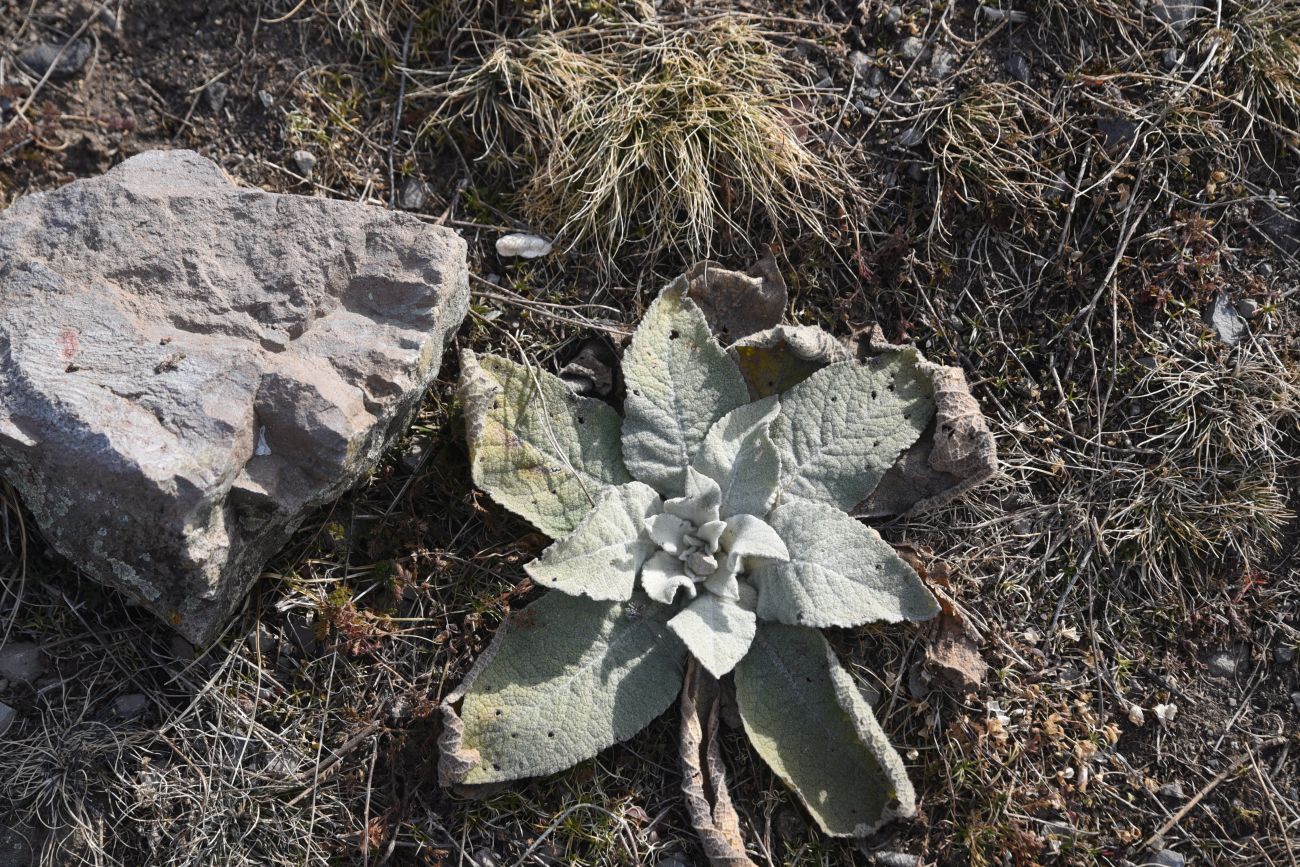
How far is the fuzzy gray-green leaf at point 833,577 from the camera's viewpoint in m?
2.33

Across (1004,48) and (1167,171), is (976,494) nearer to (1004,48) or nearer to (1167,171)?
(1167,171)

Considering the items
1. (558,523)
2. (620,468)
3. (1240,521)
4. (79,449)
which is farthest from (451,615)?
(1240,521)

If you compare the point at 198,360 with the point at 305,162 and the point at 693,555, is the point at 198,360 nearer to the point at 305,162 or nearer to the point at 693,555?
the point at 305,162

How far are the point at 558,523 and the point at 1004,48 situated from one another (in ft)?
6.79

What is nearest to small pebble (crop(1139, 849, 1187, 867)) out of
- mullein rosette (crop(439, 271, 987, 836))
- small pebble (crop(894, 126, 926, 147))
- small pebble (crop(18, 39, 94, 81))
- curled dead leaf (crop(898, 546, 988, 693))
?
curled dead leaf (crop(898, 546, 988, 693))

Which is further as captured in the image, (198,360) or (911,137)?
(911,137)

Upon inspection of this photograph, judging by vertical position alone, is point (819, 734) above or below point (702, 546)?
below

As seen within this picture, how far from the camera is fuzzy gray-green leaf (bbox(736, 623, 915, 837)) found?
2.33m

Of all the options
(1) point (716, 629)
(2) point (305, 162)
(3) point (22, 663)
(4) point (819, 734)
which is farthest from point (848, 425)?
(3) point (22, 663)

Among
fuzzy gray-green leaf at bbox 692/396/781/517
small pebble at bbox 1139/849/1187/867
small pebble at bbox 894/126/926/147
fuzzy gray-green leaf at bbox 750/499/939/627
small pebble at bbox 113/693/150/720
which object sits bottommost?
small pebble at bbox 1139/849/1187/867

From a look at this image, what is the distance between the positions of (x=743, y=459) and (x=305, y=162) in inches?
64.3

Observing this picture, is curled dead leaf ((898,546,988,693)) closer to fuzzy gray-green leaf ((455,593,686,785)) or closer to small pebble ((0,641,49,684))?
fuzzy gray-green leaf ((455,593,686,785))

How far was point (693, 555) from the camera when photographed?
244 centimetres

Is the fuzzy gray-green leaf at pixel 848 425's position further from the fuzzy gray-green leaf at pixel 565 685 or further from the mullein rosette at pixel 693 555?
the fuzzy gray-green leaf at pixel 565 685
